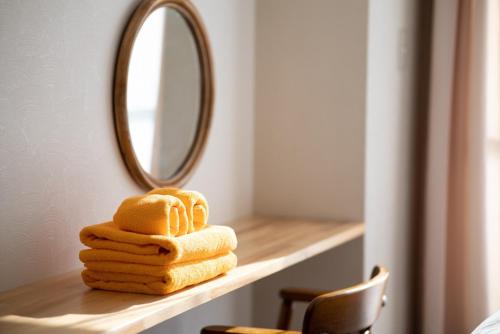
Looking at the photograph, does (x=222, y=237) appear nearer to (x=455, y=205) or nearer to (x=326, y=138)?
(x=326, y=138)

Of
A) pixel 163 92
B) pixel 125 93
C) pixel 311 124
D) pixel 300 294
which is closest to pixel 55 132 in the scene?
pixel 125 93

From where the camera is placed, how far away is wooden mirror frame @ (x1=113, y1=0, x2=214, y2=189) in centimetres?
199

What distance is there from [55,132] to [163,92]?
1.70 feet

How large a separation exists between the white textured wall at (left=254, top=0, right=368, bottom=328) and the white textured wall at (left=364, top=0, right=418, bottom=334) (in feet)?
0.17

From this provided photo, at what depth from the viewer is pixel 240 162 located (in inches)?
109

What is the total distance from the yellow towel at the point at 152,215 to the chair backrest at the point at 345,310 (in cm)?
35

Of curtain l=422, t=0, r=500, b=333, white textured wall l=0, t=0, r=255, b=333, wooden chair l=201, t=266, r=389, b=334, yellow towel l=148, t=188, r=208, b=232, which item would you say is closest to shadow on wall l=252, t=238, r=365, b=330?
curtain l=422, t=0, r=500, b=333

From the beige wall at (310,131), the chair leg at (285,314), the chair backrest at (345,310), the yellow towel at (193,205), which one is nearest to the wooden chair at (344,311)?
the chair backrest at (345,310)

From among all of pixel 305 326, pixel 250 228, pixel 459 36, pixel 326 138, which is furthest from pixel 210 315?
pixel 459 36

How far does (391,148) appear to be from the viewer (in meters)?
3.02

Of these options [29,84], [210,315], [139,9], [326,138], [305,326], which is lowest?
[210,315]

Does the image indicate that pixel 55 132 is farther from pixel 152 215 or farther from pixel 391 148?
pixel 391 148

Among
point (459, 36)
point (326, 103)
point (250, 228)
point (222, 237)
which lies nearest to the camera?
point (222, 237)

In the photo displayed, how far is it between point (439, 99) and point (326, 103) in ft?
2.21
